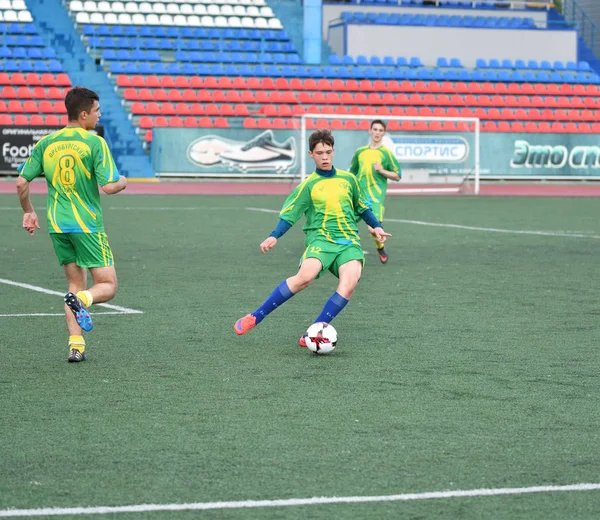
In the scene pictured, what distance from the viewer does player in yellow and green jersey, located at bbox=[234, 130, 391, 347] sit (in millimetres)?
7617

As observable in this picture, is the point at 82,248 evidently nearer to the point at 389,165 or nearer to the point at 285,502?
the point at 285,502

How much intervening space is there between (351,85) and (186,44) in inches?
210

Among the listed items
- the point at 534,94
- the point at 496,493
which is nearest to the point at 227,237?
the point at 496,493

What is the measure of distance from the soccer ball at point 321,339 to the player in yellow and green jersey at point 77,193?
127 cm

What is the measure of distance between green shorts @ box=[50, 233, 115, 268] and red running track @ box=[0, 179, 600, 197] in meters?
20.1

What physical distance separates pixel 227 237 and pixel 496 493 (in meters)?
12.3

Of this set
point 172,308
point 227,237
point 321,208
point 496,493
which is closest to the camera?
point 496,493

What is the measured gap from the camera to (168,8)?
3759 cm

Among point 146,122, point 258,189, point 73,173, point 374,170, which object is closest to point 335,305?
point 73,173

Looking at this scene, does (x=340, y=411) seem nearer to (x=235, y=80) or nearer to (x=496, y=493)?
(x=496, y=493)

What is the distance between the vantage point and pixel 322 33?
132ft

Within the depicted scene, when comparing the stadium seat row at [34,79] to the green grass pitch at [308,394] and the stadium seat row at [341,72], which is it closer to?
the stadium seat row at [341,72]

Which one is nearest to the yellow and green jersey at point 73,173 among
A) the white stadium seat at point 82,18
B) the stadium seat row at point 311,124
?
the stadium seat row at point 311,124

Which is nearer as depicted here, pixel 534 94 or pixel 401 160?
pixel 401 160
